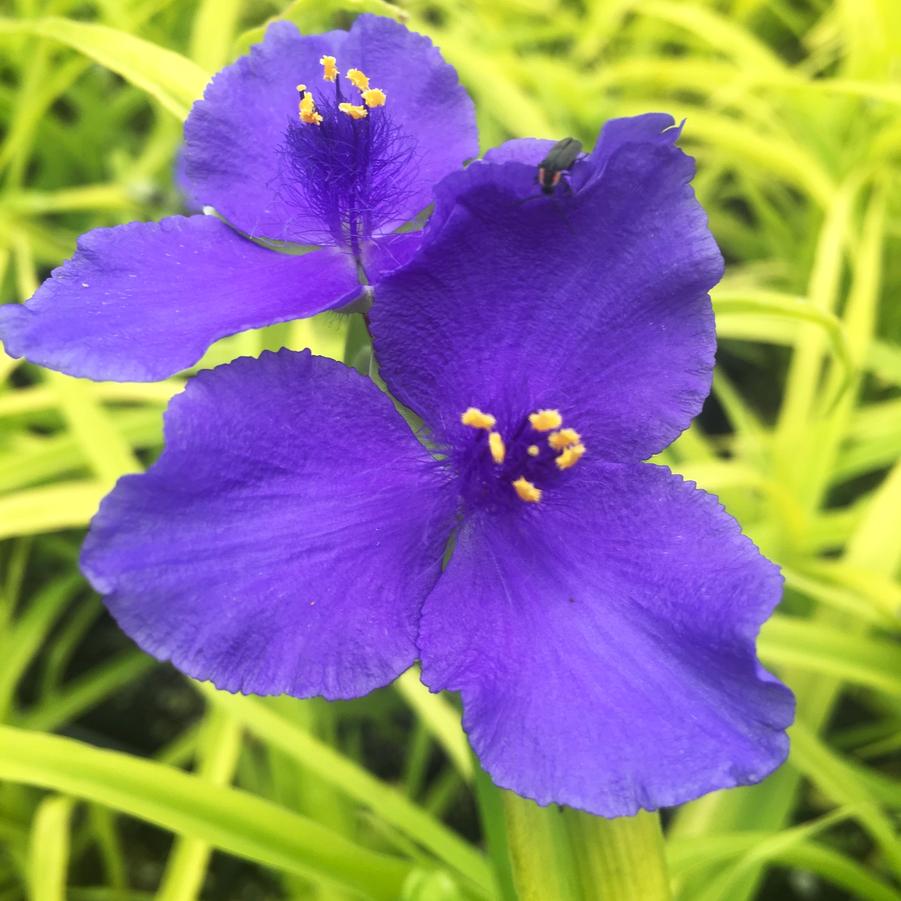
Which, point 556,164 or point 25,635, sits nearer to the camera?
point 556,164

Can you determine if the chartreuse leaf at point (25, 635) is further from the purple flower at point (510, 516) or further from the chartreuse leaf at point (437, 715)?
the purple flower at point (510, 516)

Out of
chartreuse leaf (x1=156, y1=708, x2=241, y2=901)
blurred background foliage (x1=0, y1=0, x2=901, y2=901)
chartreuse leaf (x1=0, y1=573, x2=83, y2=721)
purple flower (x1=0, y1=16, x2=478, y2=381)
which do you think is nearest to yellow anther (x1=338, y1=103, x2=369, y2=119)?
→ purple flower (x1=0, y1=16, x2=478, y2=381)

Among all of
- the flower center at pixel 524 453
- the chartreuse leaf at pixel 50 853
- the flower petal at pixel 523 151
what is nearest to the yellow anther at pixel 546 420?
the flower center at pixel 524 453

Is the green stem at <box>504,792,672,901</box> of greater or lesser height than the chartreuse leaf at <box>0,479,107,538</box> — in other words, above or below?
above

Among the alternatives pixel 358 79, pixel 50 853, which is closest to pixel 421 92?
pixel 358 79

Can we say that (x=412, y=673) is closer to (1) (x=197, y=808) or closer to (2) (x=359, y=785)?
(2) (x=359, y=785)

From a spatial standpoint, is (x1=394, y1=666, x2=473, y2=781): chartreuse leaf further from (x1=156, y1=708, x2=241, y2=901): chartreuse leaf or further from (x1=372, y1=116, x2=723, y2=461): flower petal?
(x1=372, y1=116, x2=723, y2=461): flower petal
